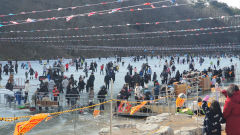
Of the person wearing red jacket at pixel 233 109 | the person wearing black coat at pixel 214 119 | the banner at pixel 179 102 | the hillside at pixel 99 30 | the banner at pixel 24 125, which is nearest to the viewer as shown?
the person wearing red jacket at pixel 233 109

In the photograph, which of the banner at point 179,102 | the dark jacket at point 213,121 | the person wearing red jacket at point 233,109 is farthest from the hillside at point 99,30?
the person wearing red jacket at point 233,109

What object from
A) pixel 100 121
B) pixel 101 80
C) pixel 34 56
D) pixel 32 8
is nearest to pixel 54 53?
pixel 34 56

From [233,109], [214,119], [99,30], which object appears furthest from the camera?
[99,30]

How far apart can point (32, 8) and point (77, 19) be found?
31.2 ft

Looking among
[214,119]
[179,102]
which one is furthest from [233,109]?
[179,102]

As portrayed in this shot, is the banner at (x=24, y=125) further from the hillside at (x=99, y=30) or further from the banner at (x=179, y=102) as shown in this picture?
the hillside at (x=99, y=30)

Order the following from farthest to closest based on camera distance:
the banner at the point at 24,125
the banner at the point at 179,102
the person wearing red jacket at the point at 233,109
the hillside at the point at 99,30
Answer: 1. the hillside at the point at 99,30
2. the banner at the point at 179,102
3. the banner at the point at 24,125
4. the person wearing red jacket at the point at 233,109

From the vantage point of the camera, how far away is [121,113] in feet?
41.9

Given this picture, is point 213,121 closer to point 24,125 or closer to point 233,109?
point 233,109

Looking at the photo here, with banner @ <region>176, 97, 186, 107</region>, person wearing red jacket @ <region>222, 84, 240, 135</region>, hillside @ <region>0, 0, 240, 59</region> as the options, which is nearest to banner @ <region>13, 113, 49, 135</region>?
person wearing red jacket @ <region>222, 84, 240, 135</region>

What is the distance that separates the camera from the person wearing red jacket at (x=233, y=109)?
16.1 feet

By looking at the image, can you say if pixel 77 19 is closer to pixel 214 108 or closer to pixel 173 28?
pixel 173 28

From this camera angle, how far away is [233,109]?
4926 mm

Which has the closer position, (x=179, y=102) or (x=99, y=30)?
(x=179, y=102)
